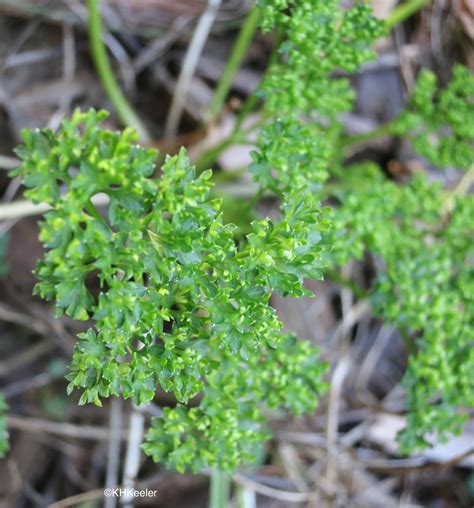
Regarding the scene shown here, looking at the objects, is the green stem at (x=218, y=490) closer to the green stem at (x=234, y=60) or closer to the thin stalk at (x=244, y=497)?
the thin stalk at (x=244, y=497)

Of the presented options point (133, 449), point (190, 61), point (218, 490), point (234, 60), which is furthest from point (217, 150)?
point (218, 490)

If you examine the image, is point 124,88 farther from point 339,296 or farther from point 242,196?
point 339,296

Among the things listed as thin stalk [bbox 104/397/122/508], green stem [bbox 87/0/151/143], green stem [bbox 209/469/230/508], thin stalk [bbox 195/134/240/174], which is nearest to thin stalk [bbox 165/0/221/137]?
green stem [bbox 87/0/151/143]

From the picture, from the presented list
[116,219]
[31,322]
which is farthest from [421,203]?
[31,322]

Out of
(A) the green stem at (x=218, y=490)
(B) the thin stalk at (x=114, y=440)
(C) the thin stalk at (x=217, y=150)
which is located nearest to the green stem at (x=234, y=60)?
(C) the thin stalk at (x=217, y=150)

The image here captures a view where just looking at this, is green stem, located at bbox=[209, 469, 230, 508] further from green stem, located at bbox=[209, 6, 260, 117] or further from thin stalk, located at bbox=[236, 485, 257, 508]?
green stem, located at bbox=[209, 6, 260, 117]

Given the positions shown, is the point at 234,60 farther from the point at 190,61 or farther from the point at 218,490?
the point at 218,490
